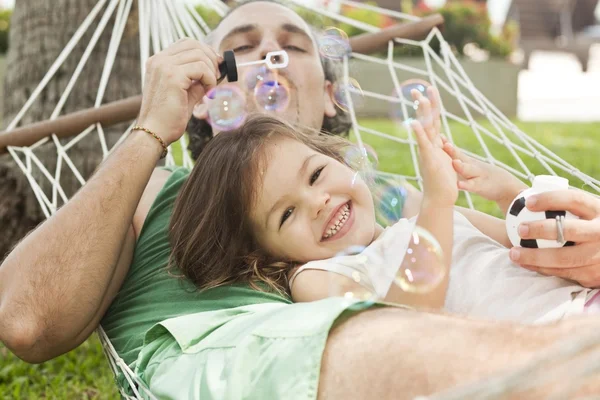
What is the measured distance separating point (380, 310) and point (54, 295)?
0.68m

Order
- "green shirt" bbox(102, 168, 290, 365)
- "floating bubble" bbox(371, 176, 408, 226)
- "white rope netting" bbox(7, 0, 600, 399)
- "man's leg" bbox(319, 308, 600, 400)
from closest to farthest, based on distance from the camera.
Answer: "white rope netting" bbox(7, 0, 600, 399) < "man's leg" bbox(319, 308, 600, 400) < "green shirt" bbox(102, 168, 290, 365) < "floating bubble" bbox(371, 176, 408, 226)

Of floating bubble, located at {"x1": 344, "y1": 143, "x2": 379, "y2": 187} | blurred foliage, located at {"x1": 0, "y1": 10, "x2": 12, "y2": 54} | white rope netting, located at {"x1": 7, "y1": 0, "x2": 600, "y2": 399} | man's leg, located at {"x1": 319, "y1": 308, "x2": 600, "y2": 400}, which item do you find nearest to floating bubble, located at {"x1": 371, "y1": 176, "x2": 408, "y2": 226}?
floating bubble, located at {"x1": 344, "y1": 143, "x2": 379, "y2": 187}

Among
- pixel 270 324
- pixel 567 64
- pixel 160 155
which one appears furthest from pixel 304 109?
pixel 567 64

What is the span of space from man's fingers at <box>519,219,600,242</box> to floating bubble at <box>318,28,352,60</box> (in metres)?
0.91

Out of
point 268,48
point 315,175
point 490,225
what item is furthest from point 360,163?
point 268,48

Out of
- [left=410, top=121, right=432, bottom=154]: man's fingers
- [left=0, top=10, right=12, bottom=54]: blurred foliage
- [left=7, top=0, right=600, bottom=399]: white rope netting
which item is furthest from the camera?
[left=0, top=10, right=12, bottom=54]: blurred foliage

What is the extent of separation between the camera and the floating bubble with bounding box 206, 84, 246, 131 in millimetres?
1809

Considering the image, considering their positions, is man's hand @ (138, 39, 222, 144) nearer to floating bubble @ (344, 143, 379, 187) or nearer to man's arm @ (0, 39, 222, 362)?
man's arm @ (0, 39, 222, 362)

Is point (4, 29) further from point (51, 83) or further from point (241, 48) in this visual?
point (241, 48)

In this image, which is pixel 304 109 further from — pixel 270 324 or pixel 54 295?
pixel 270 324

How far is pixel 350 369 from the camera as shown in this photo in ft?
2.85

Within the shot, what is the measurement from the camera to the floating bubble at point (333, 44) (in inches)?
77.5

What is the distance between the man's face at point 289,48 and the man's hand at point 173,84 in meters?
0.34

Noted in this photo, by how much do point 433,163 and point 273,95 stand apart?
0.75 metres
